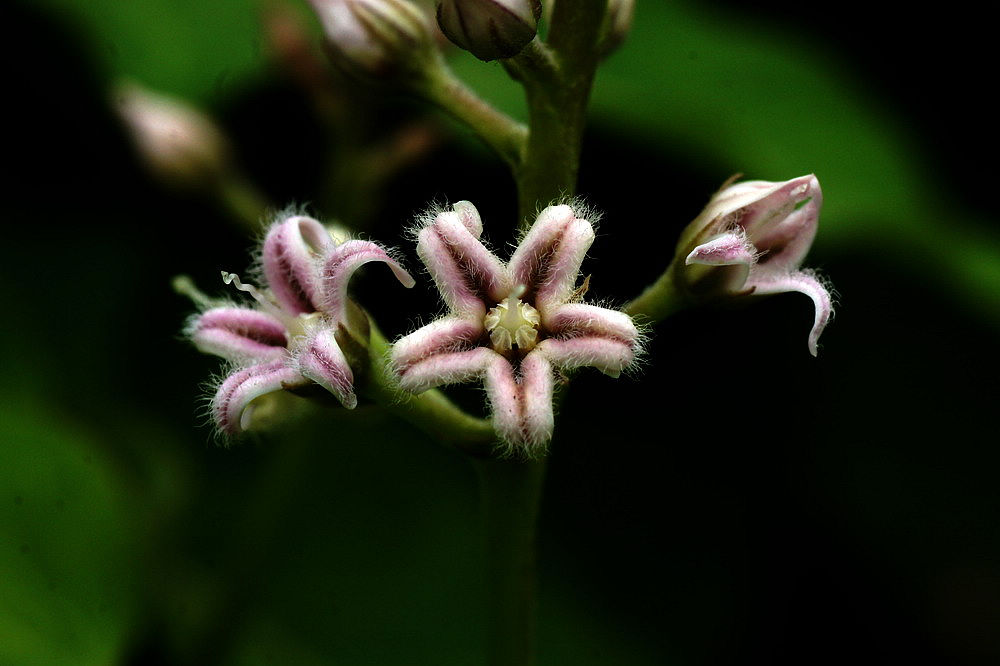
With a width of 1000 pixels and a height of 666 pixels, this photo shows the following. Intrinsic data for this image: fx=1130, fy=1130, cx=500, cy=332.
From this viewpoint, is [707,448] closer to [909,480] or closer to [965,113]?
[909,480]

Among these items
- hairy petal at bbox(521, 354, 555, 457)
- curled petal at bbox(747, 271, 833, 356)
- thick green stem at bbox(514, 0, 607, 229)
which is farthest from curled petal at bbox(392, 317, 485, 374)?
curled petal at bbox(747, 271, 833, 356)

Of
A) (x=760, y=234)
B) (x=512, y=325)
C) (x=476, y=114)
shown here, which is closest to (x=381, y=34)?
(x=476, y=114)

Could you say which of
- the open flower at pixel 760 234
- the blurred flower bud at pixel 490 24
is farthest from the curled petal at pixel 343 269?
the open flower at pixel 760 234

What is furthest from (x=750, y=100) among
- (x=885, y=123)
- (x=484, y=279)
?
(x=484, y=279)

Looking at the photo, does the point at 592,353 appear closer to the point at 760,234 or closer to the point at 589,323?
the point at 589,323

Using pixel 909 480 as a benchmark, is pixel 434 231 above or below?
below

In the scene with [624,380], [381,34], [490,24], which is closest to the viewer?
[490,24]
